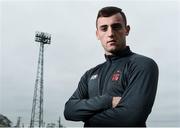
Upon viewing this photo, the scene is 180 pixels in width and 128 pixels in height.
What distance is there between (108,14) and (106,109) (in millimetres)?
876

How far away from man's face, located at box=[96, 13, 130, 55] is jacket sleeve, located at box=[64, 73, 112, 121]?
0.46 m

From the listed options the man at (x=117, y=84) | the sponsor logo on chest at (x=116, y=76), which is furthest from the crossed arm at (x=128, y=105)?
the sponsor logo on chest at (x=116, y=76)

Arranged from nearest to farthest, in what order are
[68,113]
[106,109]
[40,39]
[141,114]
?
[141,114] < [106,109] < [68,113] < [40,39]

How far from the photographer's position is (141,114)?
2.83m

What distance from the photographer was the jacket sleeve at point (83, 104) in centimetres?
301

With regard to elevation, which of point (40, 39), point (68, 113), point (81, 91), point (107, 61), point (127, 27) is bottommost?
point (40, 39)

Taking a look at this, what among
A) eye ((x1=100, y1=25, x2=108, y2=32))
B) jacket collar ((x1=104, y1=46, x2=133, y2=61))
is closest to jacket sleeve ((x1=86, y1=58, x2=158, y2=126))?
jacket collar ((x1=104, y1=46, x2=133, y2=61))

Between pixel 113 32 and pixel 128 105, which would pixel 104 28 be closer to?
pixel 113 32

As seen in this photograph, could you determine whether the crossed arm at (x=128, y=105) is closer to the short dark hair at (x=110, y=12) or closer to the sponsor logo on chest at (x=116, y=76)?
the sponsor logo on chest at (x=116, y=76)

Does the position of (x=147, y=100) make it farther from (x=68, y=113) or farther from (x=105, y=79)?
(x=68, y=113)

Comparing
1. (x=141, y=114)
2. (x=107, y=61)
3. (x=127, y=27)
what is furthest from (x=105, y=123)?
(x=127, y=27)

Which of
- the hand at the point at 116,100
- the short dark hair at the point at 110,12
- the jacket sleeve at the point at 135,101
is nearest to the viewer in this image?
the jacket sleeve at the point at 135,101

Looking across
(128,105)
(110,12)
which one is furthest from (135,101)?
(110,12)

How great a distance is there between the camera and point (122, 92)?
2.99 metres
